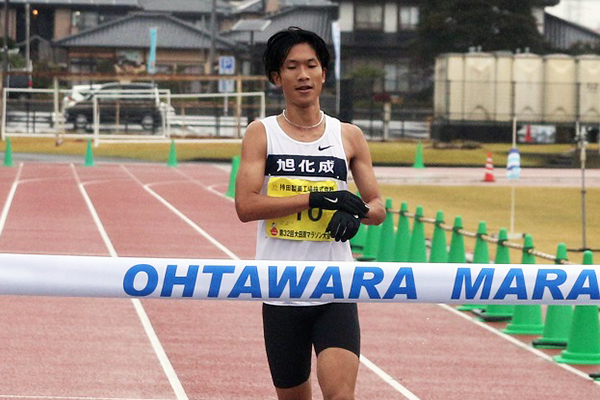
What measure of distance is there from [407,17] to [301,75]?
274 feet

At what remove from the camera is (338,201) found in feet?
18.8

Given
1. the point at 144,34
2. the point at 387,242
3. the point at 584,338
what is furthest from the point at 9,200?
the point at 144,34

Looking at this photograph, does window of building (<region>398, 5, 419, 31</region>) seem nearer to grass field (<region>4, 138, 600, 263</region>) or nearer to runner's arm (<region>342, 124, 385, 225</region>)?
grass field (<region>4, 138, 600, 263</region>)

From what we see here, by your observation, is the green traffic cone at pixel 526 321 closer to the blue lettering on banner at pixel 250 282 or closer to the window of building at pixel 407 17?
the blue lettering on banner at pixel 250 282

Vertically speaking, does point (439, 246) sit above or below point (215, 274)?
below

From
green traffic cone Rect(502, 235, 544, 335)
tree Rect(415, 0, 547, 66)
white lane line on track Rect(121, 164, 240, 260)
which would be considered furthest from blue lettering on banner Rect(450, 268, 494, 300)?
tree Rect(415, 0, 547, 66)

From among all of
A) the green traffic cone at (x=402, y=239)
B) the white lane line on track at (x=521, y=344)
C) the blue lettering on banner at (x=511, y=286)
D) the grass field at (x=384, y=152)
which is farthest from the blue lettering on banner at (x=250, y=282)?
the grass field at (x=384, y=152)

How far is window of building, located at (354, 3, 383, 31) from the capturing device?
87.8 m

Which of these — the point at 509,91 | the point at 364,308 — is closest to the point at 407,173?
the point at 509,91

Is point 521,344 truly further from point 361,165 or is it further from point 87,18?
point 87,18

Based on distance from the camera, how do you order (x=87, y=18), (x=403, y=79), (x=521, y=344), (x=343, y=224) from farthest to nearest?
1. (x=87, y=18)
2. (x=403, y=79)
3. (x=521, y=344)
4. (x=343, y=224)

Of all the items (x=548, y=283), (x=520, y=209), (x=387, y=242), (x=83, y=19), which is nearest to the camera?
(x=548, y=283)

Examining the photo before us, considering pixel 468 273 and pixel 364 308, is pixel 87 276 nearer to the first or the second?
pixel 468 273

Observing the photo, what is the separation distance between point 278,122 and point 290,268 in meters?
0.62
